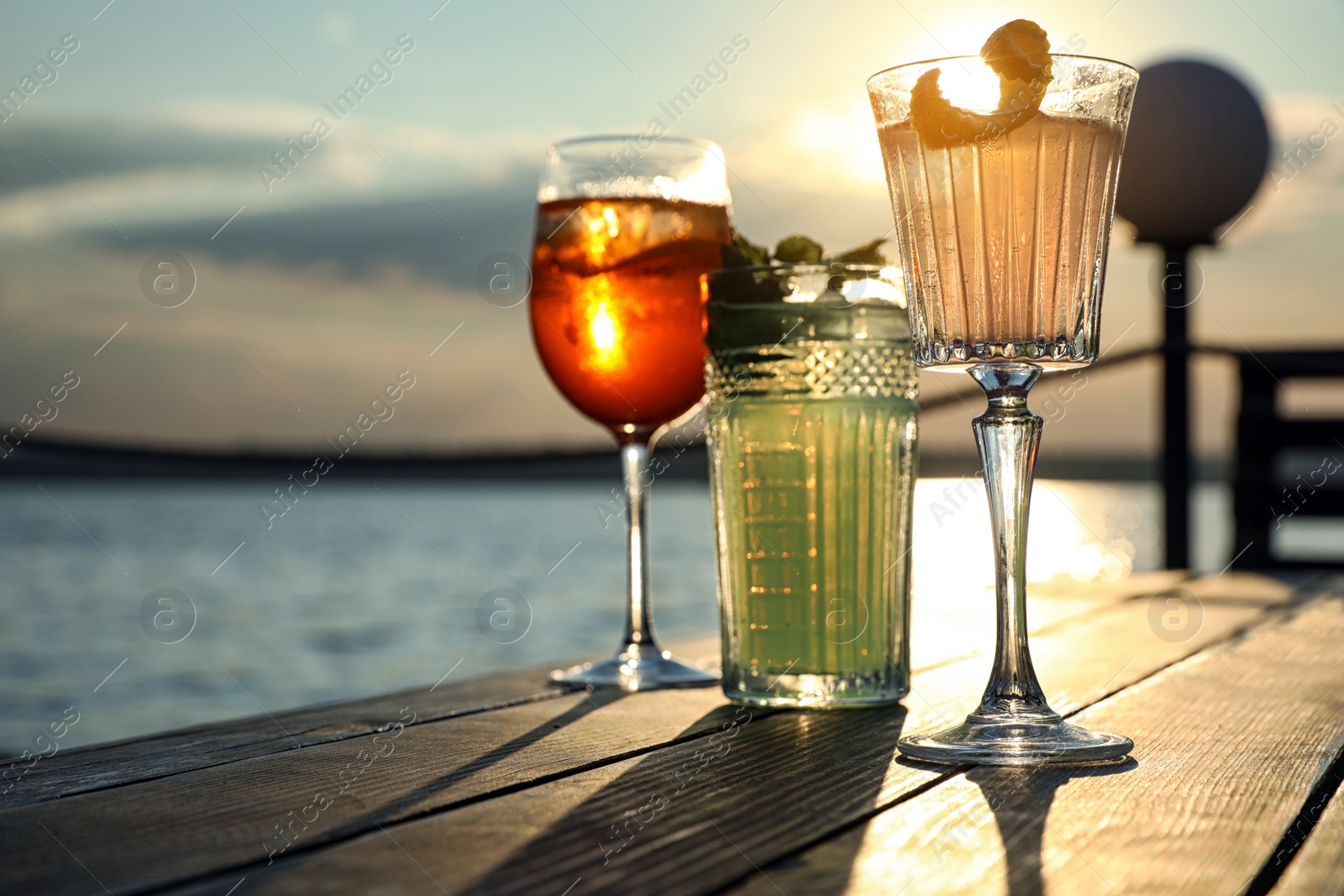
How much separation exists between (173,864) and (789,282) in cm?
86

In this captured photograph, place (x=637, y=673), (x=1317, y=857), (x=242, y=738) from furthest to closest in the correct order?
(x=637, y=673)
(x=242, y=738)
(x=1317, y=857)

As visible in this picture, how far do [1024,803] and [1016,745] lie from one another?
0.16 m

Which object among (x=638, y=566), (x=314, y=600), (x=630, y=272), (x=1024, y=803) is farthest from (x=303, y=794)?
(x=314, y=600)

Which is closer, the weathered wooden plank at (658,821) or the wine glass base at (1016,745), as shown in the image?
the weathered wooden plank at (658,821)

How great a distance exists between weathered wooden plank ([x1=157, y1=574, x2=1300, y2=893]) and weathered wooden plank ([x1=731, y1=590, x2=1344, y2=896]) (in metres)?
0.04

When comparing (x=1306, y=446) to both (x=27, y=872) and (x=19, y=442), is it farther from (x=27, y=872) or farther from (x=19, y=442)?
(x=27, y=872)

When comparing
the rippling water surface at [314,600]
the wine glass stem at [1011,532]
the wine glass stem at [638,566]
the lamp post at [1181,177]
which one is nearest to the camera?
the wine glass stem at [1011,532]

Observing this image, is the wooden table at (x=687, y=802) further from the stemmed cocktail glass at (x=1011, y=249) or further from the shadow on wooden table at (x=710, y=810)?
the stemmed cocktail glass at (x=1011, y=249)

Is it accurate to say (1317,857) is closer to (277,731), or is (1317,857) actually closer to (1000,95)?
(1000,95)

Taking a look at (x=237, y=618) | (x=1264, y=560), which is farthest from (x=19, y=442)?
(x=237, y=618)

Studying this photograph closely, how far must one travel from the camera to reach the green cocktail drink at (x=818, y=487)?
52.0 inches

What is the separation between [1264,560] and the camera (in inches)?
142

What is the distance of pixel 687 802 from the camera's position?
0.86 m

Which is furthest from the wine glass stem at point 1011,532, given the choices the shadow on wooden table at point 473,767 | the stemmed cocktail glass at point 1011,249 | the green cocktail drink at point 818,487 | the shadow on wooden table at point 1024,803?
the shadow on wooden table at point 473,767
